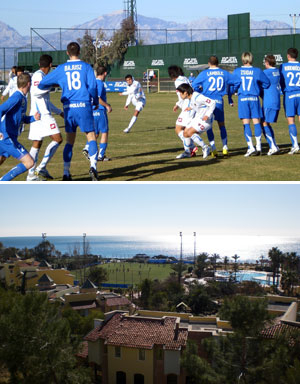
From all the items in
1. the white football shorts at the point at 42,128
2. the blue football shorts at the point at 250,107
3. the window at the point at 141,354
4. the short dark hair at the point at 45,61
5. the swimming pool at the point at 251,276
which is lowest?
the window at the point at 141,354

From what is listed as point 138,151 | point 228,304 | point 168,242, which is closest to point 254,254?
point 168,242

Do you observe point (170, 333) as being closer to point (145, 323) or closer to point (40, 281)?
point (145, 323)

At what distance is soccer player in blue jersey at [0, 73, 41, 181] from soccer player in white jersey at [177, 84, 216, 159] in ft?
12.4

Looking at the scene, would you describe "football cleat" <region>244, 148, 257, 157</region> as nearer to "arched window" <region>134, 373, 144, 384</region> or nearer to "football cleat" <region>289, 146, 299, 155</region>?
"football cleat" <region>289, 146, 299, 155</region>

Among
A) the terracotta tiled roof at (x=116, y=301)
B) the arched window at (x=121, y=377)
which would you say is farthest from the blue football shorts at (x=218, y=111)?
the terracotta tiled roof at (x=116, y=301)

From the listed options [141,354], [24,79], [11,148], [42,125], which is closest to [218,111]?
[42,125]

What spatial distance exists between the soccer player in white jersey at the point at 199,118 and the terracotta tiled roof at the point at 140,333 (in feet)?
61.2

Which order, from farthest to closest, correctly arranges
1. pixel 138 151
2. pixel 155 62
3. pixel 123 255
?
1. pixel 123 255
2. pixel 155 62
3. pixel 138 151

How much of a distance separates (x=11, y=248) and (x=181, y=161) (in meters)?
53.1

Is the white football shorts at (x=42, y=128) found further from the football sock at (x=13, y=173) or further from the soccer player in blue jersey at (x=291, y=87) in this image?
the soccer player in blue jersey at (x=291, y=87)

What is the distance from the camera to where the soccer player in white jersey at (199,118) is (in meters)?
10.8

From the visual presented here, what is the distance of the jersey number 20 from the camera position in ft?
27.2

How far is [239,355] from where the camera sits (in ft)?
63.7

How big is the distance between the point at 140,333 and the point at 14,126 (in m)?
24.3
